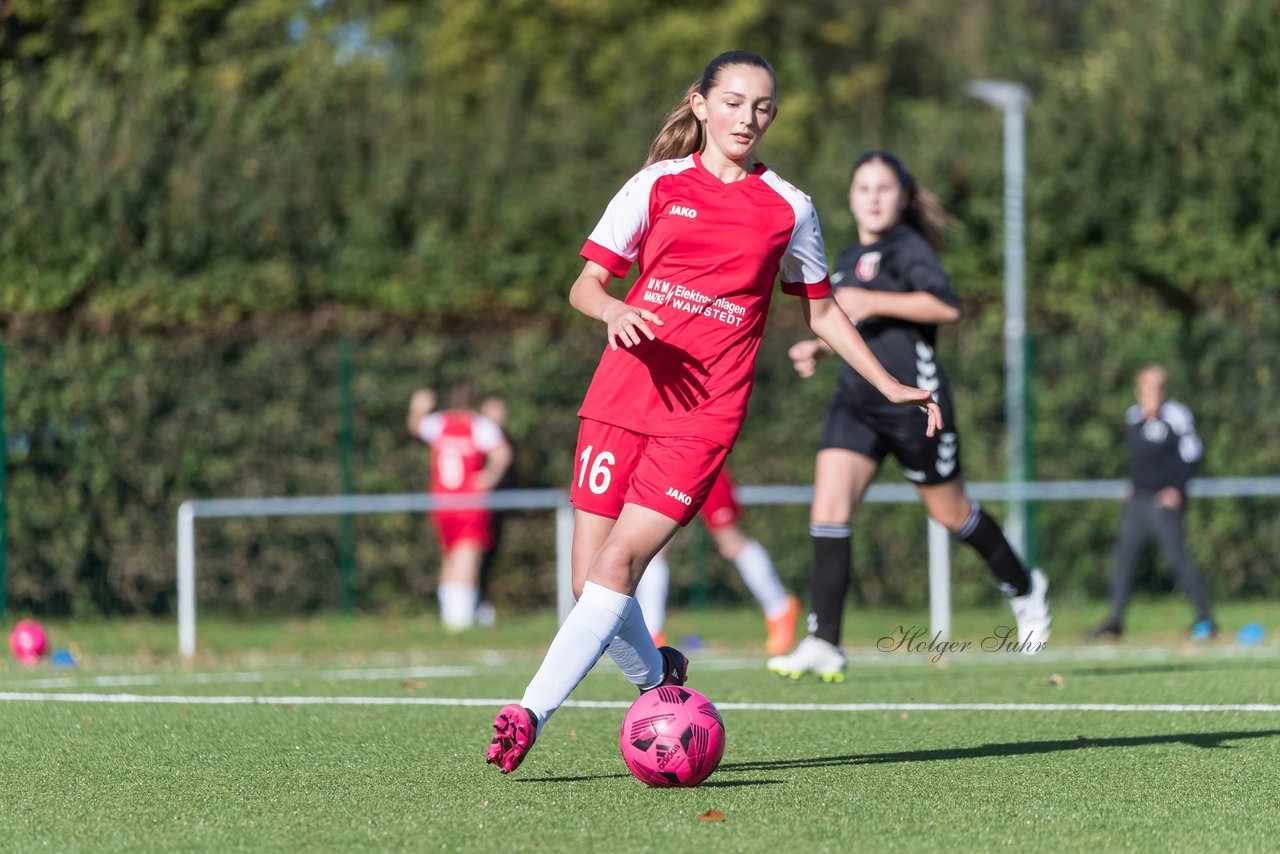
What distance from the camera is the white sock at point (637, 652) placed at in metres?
5.40

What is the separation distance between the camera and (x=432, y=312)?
17391 mm

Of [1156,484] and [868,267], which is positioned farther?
[1156,484]

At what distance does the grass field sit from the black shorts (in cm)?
99

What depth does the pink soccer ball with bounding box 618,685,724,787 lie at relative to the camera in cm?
506

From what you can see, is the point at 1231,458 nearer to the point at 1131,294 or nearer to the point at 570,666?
the point at 1131,294

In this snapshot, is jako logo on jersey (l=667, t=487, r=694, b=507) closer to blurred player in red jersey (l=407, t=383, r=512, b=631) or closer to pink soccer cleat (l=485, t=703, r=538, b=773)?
pink soccer cleat (l=485, t=703, r=538, b=773)

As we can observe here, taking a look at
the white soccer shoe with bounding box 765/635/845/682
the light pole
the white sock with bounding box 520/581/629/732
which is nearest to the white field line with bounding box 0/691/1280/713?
the white soccer shoe with bounding box 765/635/845/682

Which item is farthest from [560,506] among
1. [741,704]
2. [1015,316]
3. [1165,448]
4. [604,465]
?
[604,465]

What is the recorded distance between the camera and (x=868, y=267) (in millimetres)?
8039

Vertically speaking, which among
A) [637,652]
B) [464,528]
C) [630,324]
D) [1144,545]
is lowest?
[1144,545]

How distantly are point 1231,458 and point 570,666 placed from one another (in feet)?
42.4

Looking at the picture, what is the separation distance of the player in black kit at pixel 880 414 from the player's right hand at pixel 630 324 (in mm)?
2925

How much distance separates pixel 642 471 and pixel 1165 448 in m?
9.86
